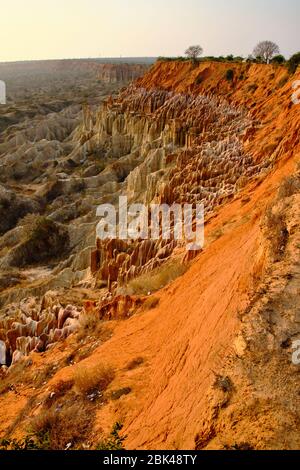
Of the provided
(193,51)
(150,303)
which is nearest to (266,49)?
(193,51)

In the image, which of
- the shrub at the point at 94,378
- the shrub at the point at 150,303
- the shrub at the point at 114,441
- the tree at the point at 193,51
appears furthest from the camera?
the tree at the point at 193,51

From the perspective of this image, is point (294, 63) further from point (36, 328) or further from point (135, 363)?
point (135, 363)

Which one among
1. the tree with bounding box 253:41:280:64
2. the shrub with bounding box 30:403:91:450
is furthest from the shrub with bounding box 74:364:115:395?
the tree with bounding box 253:41:280:64

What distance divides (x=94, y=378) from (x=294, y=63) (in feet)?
83.3

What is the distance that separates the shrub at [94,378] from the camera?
26.1 ft

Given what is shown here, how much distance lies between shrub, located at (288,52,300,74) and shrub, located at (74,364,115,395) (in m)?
24.3

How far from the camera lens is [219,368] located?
5648 mm

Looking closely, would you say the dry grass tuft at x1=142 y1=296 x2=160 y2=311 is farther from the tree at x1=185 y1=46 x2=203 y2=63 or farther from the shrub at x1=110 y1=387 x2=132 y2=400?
the tree at x1=185 y1=46 x2=203 y2=63

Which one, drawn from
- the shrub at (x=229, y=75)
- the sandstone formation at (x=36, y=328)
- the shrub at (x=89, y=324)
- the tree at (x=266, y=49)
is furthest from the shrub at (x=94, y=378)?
the tree at (x=266, y=49)

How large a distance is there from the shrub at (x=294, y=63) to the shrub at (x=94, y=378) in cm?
2430

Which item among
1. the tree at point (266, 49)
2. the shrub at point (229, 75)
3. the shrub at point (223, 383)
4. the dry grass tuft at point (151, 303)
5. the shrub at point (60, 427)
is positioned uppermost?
the tree at point (266, 49)

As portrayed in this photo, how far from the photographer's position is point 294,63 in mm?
27297

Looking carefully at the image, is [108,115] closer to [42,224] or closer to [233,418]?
[42,224]

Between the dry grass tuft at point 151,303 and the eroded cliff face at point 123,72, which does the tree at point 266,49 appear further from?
the eroded cliff face at point 123,72
